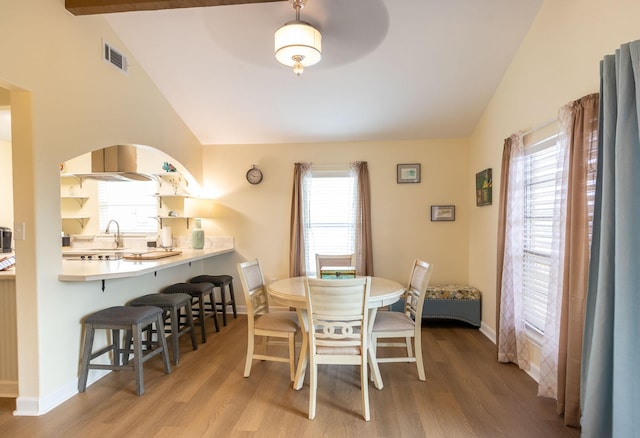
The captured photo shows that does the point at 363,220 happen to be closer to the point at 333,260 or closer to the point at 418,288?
the point at 333,260

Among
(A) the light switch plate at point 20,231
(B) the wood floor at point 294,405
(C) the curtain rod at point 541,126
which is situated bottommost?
(B) the wood floor at point 294,405

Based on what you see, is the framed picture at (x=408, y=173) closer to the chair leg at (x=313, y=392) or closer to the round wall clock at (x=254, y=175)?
the round wall clock at (x=254, y=175)

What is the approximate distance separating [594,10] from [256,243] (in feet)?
12.9

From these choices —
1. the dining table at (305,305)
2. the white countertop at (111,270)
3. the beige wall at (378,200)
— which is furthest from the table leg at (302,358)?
the beige wall at (378,200)

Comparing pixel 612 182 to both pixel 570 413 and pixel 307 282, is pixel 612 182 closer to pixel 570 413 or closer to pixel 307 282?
pixel 570 413

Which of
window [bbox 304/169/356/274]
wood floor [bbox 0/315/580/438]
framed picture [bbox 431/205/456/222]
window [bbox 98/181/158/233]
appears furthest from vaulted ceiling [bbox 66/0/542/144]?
wood floor [bbox 0/315/580/438]

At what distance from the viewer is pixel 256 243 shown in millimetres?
4570

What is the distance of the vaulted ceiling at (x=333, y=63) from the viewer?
8.76 feet

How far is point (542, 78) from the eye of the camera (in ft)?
8.53

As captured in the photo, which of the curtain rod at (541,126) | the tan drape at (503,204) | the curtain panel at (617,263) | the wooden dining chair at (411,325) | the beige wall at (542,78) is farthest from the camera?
the tan drape at (503,204)

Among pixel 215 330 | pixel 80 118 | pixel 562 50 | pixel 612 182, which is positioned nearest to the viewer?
pixel 612 182

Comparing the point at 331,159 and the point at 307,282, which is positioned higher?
the point at 331,159

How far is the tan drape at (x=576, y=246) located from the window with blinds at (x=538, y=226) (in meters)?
0.50

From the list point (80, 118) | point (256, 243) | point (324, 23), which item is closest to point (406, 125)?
point (324, 23)
